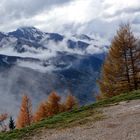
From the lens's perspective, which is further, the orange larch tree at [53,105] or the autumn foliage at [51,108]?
the orange larch tree at [53,105]

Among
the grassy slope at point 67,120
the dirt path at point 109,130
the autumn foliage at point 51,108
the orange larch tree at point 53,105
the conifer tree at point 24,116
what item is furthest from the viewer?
the conifer tree at point 24,116

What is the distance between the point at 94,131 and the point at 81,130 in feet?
3.24

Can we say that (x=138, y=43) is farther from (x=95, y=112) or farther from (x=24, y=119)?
(x=24, y=119)

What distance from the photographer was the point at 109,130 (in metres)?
20.8

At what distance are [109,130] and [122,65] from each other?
94.8 ft

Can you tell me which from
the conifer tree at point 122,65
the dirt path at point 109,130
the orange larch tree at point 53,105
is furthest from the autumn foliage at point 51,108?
the dirt path at point 109,130

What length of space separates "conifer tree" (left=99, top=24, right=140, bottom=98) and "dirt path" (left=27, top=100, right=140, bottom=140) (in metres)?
23.4

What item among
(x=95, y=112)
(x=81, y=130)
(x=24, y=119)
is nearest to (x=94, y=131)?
(x=81, y=130)

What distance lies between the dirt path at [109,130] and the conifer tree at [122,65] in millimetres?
23383

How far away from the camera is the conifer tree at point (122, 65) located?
159ft

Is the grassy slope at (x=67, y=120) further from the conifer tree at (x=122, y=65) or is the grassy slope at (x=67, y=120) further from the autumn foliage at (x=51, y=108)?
the autumn foliage at (x=51, y=108)

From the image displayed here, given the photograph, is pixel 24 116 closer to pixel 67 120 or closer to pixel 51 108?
pixel 51 108

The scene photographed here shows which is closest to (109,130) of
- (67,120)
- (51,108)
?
(67,120)

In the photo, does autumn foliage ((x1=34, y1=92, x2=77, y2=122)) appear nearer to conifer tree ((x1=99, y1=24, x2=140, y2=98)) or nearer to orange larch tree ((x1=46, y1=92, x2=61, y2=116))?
orange larch tree ((x1=46, y1=92, x2=61, y2=116))
